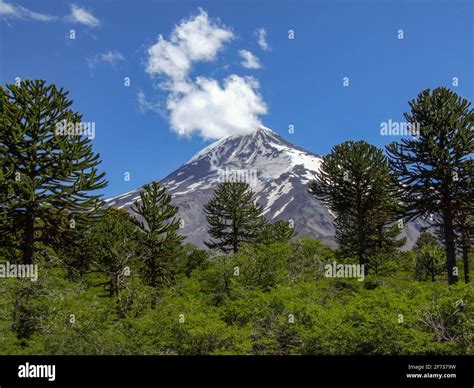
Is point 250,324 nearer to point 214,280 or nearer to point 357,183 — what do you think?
point 214,280

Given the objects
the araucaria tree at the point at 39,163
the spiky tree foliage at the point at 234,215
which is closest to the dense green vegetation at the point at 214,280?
the araucaria tree at the point at 39,163

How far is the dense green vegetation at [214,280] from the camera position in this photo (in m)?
12.1

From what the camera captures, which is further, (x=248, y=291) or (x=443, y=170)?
(x=443, y=170)

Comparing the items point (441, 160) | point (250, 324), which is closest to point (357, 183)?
point (441, 160)

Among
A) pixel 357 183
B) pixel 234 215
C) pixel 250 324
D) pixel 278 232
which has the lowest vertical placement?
pixel 250 324

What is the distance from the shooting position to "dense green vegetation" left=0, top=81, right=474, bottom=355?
1213 centimetres

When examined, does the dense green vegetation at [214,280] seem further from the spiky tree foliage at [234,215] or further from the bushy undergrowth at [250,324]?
the spiky tree foliage at [234,215]

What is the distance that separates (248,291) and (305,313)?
12.0 ft

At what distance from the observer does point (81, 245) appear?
1650 cm

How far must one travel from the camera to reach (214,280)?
18.4 meters

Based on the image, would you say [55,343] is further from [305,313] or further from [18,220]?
[305,313]

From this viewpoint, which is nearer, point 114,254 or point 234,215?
point 114,254

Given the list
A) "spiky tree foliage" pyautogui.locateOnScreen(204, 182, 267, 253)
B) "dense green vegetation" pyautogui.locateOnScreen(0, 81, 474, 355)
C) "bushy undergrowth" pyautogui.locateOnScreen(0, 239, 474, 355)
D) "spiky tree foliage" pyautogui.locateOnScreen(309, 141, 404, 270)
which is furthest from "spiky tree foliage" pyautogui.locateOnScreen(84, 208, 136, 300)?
"spiky tree foliage" pyautogui.locateOnScreen(309, 141, 404, 270)
